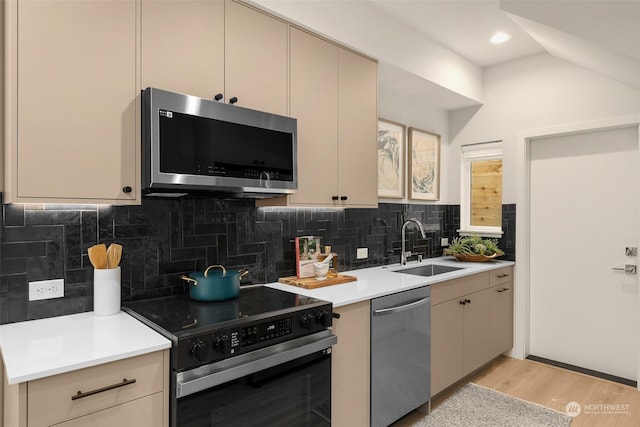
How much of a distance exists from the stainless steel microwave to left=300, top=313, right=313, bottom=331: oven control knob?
0.66 meters

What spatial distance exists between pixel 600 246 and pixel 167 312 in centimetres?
342

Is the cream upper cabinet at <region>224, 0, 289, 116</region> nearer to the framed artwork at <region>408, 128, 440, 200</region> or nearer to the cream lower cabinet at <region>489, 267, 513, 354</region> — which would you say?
the framed artwork at <region>408, 128, 440, 200</region>

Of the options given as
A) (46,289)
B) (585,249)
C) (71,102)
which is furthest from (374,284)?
(585,249)

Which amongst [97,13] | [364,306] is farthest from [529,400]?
[97,13]

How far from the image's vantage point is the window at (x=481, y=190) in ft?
12.8

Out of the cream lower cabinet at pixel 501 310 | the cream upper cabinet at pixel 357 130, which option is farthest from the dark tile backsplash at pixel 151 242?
the cream lower cabinet at pixel 501 310

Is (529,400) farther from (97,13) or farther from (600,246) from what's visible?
(97,13)

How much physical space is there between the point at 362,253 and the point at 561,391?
1862 millimetres

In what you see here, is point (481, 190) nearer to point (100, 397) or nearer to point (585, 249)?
point (585, 249)

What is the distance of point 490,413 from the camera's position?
268 cm

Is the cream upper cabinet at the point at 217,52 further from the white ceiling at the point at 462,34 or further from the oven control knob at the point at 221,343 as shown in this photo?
the oven control knob at the point at 221,343

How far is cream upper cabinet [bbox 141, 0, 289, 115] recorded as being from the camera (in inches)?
68.5

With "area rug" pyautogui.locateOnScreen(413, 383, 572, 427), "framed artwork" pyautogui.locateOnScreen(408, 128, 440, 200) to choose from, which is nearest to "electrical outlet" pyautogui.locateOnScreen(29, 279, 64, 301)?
"area rug" pyautogui.locateOnScreen(413, 383, 572, 427)

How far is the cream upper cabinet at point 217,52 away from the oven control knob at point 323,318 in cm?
113
